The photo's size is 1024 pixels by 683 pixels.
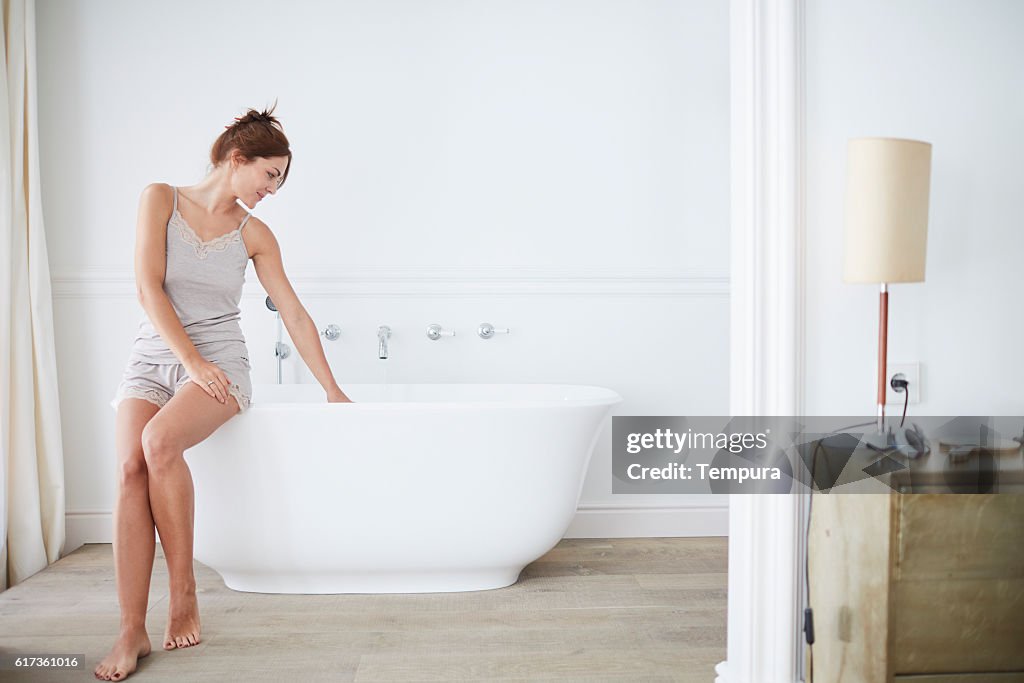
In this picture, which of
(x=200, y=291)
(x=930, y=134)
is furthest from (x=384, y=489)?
(x=930, y=134)

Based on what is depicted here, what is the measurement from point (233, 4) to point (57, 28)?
0.66 meters

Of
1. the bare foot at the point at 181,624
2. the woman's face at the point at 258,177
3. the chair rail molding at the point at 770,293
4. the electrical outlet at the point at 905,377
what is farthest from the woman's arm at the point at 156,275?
the electrical outlet at the point at 905,377

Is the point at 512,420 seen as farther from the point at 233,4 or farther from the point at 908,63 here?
the point at 233,4

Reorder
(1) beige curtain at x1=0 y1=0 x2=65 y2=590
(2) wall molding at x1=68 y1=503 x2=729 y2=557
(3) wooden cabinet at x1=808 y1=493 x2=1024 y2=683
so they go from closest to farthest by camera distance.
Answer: (3) wooden cabinet at x1=808 y1=493 x2=1024 y2=683
(1) beige curtain at x1=0 y1=0 x2=65 y2=590
(2) wall molding at x1=68 y1=503 x2=729 y2=557

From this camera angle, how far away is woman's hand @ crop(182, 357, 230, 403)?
211 centimetres

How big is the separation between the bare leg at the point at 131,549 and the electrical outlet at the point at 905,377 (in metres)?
1.75

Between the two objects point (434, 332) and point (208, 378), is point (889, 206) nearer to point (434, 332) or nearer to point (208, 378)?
point (208, 378)

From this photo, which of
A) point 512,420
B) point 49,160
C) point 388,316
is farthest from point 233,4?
point 512,420

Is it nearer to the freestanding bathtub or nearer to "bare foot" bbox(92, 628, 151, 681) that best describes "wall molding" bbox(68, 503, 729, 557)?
the freestanding bathtub

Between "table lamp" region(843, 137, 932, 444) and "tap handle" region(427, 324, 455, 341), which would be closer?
"table lamp" region(843, 137, 932, 444)

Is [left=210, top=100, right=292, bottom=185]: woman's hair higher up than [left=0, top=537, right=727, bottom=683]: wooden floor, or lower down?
higher up

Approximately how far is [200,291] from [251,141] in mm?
451

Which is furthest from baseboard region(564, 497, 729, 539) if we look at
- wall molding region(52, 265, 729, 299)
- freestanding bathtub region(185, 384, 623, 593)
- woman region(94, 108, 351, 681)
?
woman region(94, 108, 351, 681)

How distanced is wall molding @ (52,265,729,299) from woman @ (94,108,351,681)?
583 millimetres
